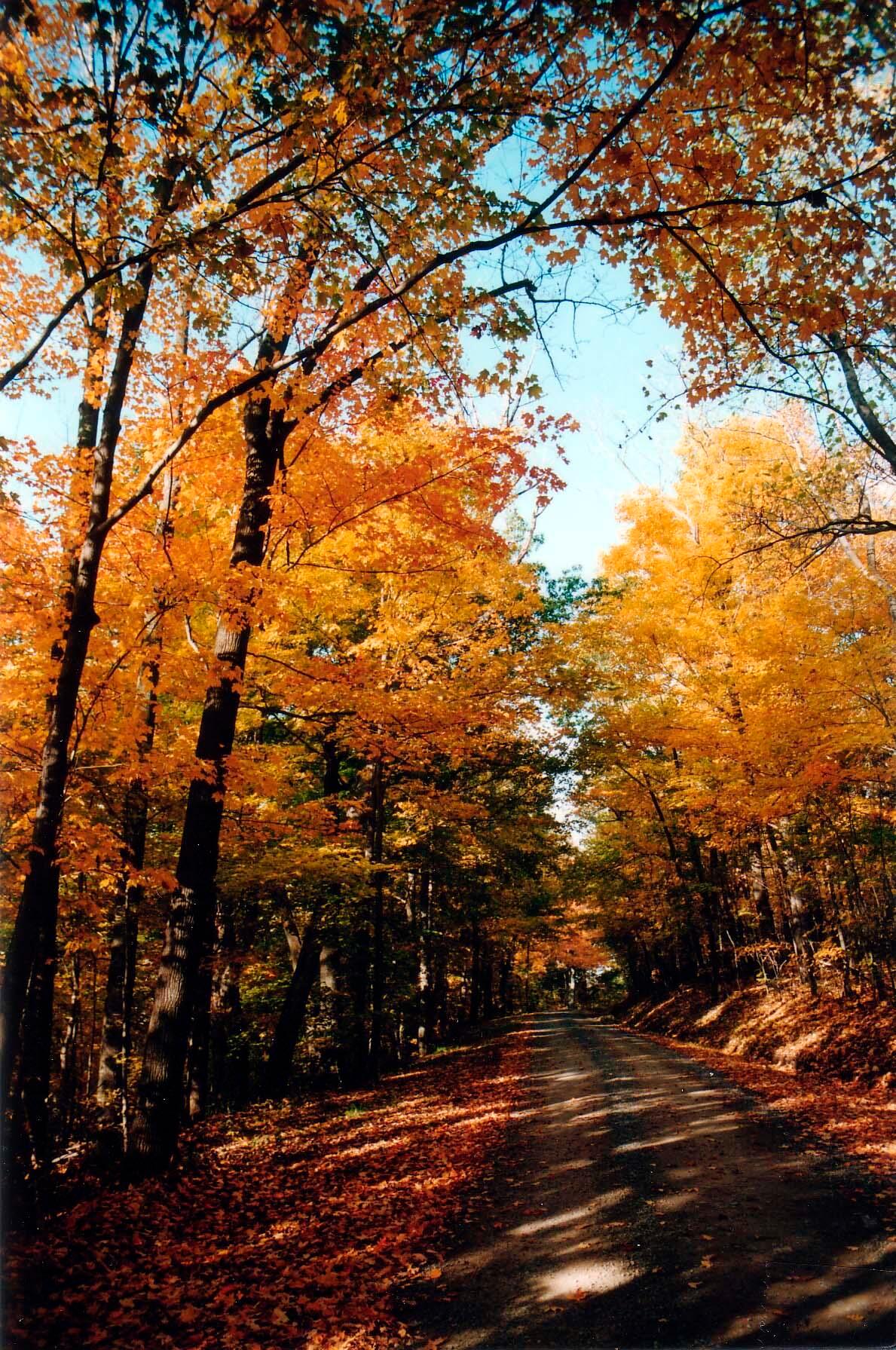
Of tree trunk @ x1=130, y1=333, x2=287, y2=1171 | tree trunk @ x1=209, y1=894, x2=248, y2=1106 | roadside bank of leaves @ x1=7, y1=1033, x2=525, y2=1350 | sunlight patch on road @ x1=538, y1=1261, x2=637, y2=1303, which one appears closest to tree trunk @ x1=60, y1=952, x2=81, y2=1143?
tree trunk @ x1=209, y1=894, x2=248, y2=1106

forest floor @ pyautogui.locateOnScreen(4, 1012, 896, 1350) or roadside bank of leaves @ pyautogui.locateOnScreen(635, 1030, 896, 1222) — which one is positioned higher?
forest floor @ pyautogui.locateOnScreen(4, 1012, 896, 1350)

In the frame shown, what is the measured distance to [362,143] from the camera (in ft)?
13.3

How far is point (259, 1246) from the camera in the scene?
4.92 m

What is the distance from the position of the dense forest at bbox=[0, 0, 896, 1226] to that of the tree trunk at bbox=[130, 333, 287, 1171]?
39mm

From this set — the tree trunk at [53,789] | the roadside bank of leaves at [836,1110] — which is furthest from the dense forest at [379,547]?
the roadside bank of leaves at [836,1110]

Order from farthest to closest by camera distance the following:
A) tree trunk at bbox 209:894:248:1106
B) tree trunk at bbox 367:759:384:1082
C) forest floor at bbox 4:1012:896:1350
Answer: tree trunk at bbox 209:894:248:1106
tree trunk at bbox 367:759:384:1082
forest floor at bbox 4:1012:896:1350

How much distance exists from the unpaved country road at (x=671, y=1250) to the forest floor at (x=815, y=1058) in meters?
0.74

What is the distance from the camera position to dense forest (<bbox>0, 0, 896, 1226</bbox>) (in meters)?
3.66

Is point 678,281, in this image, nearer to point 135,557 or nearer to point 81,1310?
point 135,557

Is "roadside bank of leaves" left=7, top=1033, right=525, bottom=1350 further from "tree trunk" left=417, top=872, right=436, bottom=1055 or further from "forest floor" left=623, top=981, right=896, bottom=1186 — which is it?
"tree trunk" left=417, top=872, right=436, bottom=1055

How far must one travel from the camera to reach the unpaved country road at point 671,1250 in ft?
11.7

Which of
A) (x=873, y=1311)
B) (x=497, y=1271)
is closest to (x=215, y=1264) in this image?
(x=497, y=1271)

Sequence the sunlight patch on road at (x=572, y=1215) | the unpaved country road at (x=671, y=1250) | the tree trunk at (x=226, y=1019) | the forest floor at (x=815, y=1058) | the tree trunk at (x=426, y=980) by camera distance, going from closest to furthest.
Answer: the unpaved country road at (x=671, y=1250)
the sunlight patch on road at (x=572, y=1215)
the forest floor at (x=815, y=1058)
the tree trunk at (x=226, y=1019)
the tree trunk at (x=426, y=980)

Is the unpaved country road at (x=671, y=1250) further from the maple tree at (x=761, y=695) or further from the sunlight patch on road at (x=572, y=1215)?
the maple tree at (x=761, y=695)
